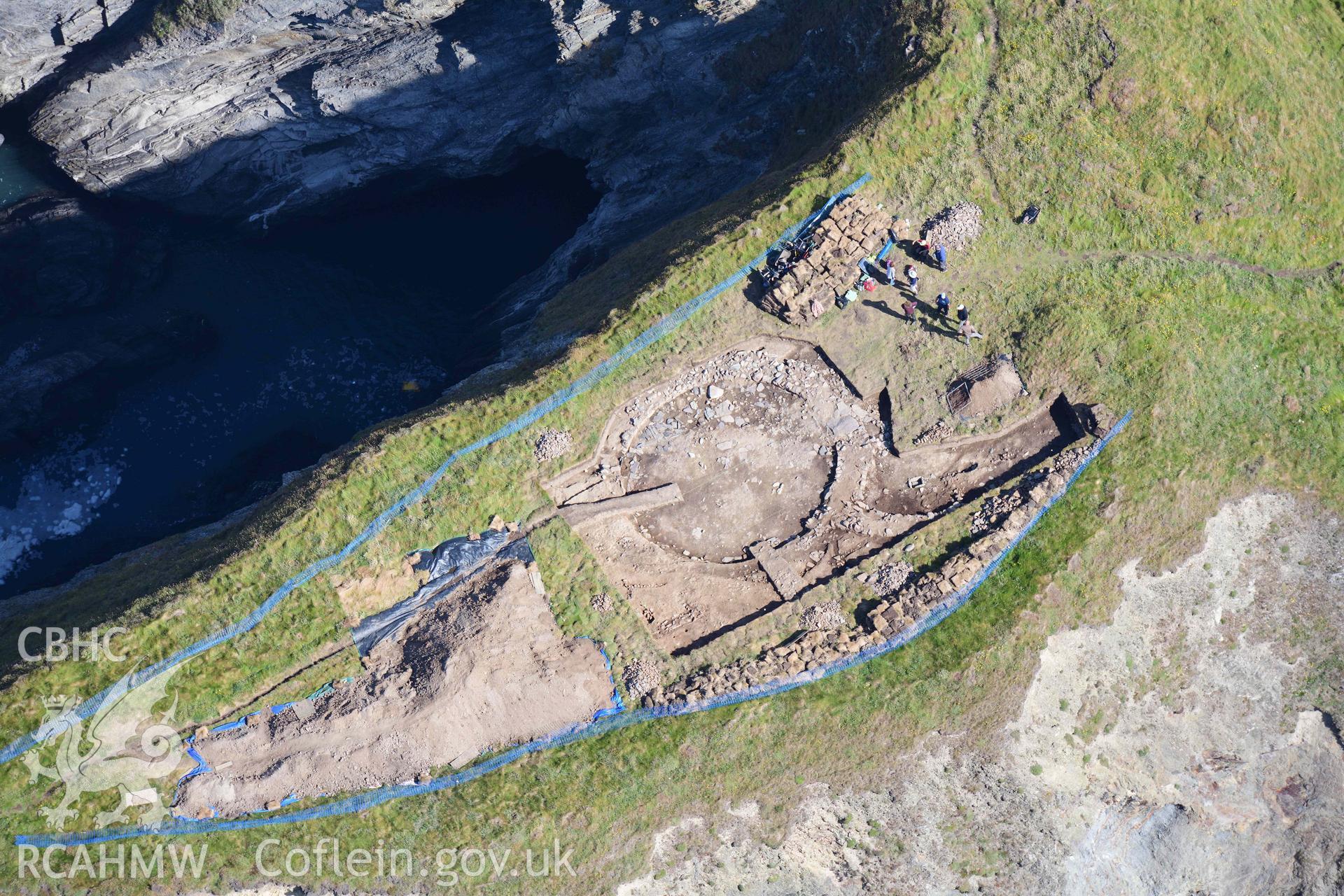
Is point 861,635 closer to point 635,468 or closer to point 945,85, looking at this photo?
point 635,468

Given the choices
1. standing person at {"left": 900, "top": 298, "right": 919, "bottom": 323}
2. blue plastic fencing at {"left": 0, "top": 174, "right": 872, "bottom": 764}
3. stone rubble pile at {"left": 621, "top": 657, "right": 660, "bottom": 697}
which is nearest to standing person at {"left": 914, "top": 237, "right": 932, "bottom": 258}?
standing person at {"left": 900, "top": 298, "right": 919, "bottom": 323}

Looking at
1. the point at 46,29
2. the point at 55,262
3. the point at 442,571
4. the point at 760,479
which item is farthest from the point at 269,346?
the point at 760,479

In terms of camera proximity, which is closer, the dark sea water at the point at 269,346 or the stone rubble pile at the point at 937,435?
the stone rubble pile at the point at 937,435

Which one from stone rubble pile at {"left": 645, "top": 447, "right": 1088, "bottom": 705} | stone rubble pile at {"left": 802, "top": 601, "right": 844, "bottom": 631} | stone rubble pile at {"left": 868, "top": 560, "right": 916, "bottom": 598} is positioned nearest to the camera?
stone rubble pile at {"left": 645, "top": 447, "right": 1088, "bottom": 705}

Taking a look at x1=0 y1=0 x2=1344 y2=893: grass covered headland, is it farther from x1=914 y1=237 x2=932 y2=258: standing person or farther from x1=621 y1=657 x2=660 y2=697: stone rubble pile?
x1=914 y1=237 x2=932 y2=258: standing person

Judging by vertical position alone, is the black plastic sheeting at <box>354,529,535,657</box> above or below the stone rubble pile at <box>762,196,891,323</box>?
below

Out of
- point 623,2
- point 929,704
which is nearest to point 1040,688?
point 929,704

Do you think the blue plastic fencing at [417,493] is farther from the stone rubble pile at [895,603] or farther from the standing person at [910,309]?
the stone rubble pile at [895,603]

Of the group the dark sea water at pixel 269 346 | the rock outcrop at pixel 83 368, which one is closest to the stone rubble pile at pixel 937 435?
the dark sea water at pixel 269 346
